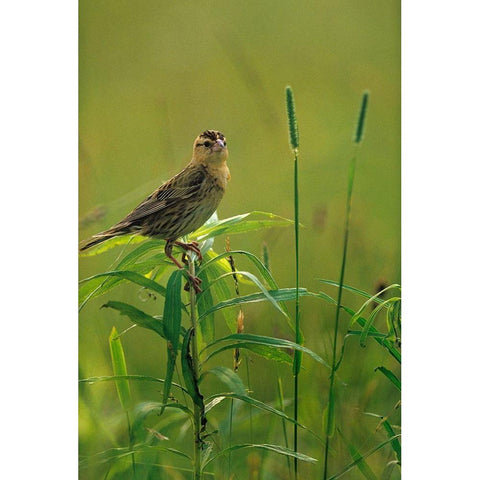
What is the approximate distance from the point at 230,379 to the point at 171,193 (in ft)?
1.66

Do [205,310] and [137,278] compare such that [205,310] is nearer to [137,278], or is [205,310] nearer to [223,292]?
[223,292]

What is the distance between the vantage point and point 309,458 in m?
2.40

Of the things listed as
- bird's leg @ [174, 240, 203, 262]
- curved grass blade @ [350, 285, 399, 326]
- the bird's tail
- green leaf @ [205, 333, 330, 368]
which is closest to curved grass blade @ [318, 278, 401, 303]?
curved grass blade @ [350, 285, 399, 326]

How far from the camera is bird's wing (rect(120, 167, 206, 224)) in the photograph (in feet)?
8.02

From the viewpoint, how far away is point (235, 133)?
2.46 meters

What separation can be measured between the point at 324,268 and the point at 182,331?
42 cm

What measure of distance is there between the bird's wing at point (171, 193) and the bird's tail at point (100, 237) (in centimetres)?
3

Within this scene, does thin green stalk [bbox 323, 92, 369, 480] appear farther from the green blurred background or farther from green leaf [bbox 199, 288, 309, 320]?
green leaf [bbox 199, 288, 309, 320]

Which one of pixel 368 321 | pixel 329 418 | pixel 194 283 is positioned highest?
pixel 194 283

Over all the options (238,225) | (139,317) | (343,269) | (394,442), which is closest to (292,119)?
(238,225)

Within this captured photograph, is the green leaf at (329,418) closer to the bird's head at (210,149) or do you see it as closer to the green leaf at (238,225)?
the green leaf at (238,225)

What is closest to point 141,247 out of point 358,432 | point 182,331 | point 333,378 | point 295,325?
point 182,331

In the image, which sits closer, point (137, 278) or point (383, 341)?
point (137, 278)
